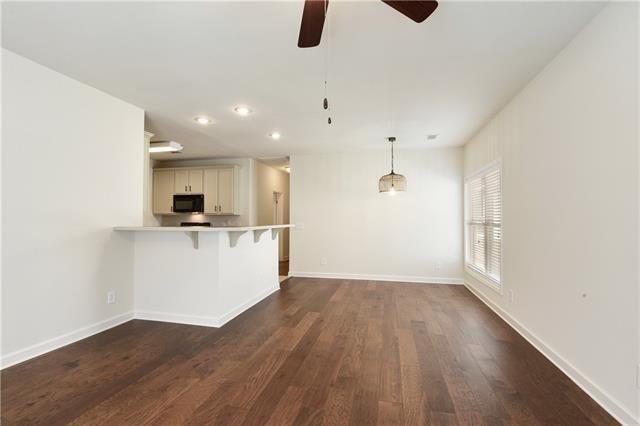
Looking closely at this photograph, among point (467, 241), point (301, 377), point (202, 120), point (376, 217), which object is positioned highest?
point (202, 120)

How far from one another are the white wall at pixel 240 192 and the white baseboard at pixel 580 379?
488 cm

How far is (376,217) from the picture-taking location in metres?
5.38

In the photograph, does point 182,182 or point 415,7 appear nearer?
point 415,7

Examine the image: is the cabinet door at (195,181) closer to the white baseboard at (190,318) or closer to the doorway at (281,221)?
the doorway at (281,221)

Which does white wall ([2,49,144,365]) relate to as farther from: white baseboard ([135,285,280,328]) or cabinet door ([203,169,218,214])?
cabinet door ([203,169,218,214])

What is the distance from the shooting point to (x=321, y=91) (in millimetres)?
2844

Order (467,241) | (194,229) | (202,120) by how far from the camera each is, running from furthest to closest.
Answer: (467,241)
(202,120)
(194,229)

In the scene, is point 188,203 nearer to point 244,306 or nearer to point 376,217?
point 244,306

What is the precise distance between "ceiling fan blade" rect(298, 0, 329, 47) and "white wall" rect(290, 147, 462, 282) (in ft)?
11.3

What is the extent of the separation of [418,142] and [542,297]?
9.82 ft

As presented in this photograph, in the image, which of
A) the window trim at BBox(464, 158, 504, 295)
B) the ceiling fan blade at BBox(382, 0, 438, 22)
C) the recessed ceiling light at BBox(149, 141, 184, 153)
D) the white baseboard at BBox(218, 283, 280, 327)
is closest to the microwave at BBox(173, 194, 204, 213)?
the recessed ceiling light at BBox(149, 141, 184, 153)

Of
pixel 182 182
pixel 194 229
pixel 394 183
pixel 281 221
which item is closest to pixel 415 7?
pixel 194 229

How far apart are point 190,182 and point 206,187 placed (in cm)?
37

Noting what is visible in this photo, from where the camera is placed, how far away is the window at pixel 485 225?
3596 mm
